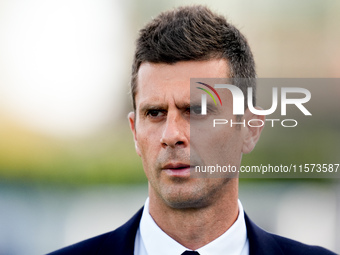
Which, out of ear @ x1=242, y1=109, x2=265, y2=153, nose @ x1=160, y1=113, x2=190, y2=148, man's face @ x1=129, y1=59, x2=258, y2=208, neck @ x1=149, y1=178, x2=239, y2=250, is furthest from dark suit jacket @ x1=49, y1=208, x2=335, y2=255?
nose @ x1=160, y1=113, x2=190, y2=148

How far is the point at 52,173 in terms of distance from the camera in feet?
39.4

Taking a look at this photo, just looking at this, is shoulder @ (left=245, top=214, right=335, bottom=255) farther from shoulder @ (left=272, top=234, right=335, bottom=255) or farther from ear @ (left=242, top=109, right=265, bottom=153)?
ear @ (left=242, top=109, right=265, bottom=153)

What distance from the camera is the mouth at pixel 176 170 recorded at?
299 centimetres

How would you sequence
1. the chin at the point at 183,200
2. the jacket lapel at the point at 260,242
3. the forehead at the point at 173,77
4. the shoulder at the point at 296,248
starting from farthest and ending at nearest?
the shoulder at the point at 296,248, the jacket lapel at the point at 260,242, the forehead at the point at 173,77, the chin at the point at 183,200

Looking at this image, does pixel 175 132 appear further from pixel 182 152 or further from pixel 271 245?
pixel 271 245

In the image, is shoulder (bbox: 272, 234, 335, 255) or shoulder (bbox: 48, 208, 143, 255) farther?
shoulder (bbox: 272, 234, 335, 255)

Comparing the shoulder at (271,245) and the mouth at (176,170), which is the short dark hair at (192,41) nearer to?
the mouth at (176,170)

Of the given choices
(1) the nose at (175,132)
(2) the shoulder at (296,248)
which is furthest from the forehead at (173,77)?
(2) the shoulder at (296,248)

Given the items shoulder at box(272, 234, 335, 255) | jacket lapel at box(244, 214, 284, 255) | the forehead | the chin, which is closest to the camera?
the chin

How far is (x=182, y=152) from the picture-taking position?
302 cm

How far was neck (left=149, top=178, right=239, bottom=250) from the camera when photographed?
312cm

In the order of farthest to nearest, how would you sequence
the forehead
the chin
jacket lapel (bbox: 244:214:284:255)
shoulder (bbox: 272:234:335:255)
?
1. shoulder (bbox: 272:234:335:255)
2. jacket lapel (bbox: 244:214:284:255)
3. the forehead
4. the chin

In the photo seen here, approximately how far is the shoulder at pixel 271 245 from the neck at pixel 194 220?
168mm

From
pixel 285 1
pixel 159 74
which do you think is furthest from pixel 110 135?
pixel 159 74
